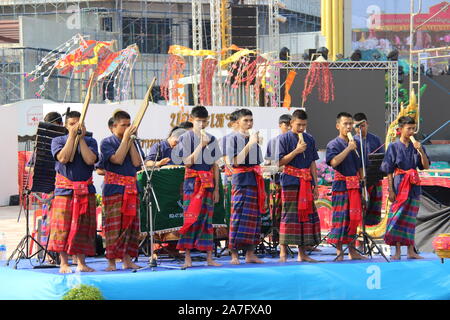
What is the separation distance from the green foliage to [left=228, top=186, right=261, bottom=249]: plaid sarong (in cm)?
199

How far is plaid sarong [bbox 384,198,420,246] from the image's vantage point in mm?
9125

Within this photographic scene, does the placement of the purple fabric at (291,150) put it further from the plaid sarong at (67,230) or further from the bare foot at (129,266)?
the plaid sarong at (67,230)

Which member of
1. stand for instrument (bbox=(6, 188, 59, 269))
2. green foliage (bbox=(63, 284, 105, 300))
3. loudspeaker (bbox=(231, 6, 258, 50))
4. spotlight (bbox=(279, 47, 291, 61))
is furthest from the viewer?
spotlight (bbox=(279, 47, 291, 61))

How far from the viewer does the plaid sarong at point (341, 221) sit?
8961 mm

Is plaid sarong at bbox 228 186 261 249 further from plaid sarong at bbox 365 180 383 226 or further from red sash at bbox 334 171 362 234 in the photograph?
plaid sarong at bbox 365 180 383 226

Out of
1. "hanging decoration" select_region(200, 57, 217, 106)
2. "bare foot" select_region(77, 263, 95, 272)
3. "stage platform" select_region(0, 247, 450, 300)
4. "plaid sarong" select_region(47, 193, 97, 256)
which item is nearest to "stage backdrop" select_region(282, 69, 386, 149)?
"hanging decoration" select_region(200, 57, 217, 106)

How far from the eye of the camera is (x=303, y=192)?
879cm

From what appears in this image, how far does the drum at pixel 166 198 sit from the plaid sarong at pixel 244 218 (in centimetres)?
54

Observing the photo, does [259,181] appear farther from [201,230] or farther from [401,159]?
[401,159]

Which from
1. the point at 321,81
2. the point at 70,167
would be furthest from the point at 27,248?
the point at 321,81

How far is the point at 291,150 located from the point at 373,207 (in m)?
1.32

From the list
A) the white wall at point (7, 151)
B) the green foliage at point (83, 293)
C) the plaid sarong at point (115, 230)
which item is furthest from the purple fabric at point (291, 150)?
the white wall at point (7, 151)

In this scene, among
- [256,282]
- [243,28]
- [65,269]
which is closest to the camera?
[256,282]
